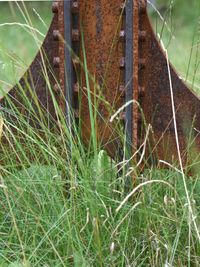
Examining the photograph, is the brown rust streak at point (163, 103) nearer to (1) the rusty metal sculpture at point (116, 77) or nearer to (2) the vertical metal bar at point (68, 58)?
(1) the rusty metal sculpture at point (116, 77)

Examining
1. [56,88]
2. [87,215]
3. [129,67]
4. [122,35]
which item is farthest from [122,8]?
[87,215]

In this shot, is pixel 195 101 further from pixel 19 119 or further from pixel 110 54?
pixel 19 119

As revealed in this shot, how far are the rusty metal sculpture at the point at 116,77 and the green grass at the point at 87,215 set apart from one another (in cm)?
14

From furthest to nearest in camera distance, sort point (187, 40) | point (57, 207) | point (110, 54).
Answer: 1. point (187, 40)
2. point (110, 54)
3. point (57, 207)

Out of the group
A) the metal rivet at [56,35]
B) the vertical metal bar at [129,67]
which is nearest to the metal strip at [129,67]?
the vertical metal bar at [129,67]

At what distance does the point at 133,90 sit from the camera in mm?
3309

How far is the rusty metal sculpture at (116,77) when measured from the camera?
3332 mm

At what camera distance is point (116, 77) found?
3.39 metres

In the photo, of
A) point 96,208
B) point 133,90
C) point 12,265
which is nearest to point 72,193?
point 96,208

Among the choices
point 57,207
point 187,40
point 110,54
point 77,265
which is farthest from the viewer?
point 187,40

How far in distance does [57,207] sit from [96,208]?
17 cm

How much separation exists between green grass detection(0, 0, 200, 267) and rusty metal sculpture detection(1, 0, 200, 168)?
0.45 feet

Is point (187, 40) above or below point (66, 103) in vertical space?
below

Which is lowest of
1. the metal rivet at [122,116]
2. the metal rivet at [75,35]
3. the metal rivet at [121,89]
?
the metal rivet at [122,116]
